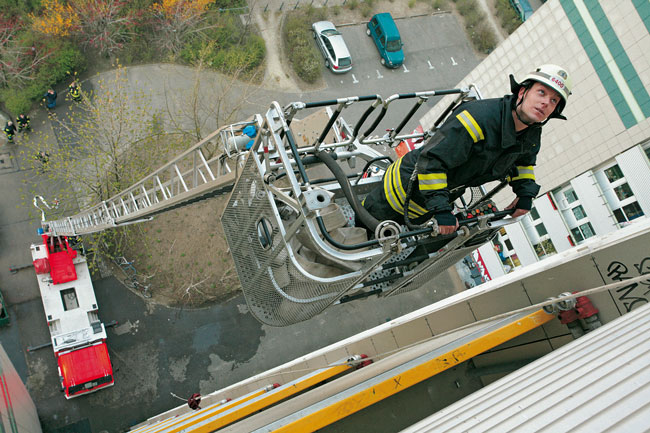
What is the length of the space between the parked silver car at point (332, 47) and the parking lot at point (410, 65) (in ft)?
1.52

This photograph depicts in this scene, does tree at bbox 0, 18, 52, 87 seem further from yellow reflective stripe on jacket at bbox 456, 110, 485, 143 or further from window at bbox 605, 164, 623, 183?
window at bbox 605, 164, 623, 183

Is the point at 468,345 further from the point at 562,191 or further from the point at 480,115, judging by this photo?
the point at 562,191

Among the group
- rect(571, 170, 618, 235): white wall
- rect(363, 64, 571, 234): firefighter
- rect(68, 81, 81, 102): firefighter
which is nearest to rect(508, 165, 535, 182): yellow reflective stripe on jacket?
rect(363, 64, 571, 234): firefighter

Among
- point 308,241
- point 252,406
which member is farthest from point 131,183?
point 308,241

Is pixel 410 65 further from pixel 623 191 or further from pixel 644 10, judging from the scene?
pixel 623 191

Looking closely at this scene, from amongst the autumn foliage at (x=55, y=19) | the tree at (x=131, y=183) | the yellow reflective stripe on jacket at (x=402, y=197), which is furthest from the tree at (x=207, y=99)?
the yellow reflective stripe on jacket at (x=402, y=197)

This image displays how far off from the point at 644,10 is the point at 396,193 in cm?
1163

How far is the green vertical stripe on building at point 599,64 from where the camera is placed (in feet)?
44.1

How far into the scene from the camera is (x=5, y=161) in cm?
1672

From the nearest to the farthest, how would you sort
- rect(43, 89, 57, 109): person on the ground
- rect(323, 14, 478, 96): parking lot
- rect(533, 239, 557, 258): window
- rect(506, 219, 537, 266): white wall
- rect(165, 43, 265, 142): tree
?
rect(533, 239, 557, 258): window → rect(506, 219, 537, 266): white wall → rect(43, 89, 57, 109): person on the ground → rect(165, 43, 265, 142): tree → rect(323, 14, 478, 96): parking lot

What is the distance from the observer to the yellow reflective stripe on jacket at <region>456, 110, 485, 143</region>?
5.27 m

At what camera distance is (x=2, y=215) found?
1580 cm

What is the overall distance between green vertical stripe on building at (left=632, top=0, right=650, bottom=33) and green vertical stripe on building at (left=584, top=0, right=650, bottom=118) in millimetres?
770

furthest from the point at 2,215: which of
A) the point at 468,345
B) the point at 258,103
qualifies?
the point at 468,345
